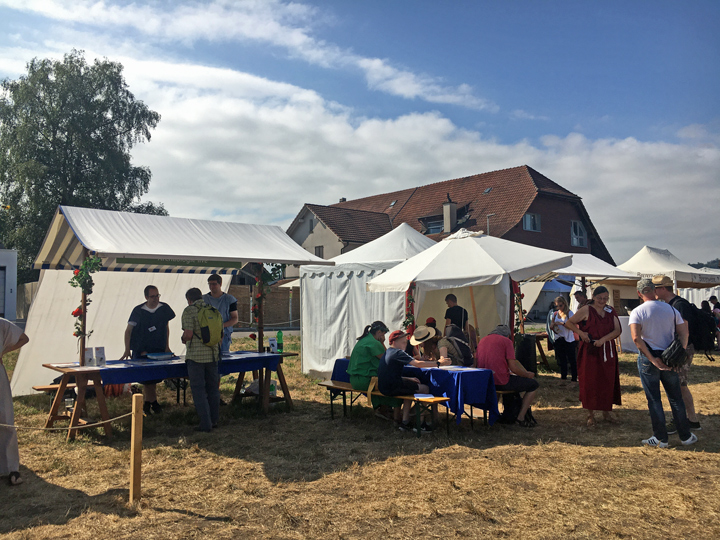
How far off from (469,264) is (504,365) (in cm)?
219

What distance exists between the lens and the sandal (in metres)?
4.83

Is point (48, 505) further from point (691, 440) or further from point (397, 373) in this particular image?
point (691, 440)

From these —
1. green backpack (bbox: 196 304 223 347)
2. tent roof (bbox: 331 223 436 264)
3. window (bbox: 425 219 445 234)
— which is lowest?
green backpack (bbox: 196 304 223 347)

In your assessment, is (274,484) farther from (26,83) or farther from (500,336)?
(26,83)

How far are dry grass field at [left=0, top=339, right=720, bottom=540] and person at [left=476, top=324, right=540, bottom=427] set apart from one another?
0.50m

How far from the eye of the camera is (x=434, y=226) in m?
32.6

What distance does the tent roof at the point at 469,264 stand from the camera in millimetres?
8016

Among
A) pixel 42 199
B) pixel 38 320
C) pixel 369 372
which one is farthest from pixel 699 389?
pixel 42 199

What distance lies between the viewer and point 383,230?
3338 cm

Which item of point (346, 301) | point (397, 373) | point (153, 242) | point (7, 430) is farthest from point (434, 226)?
point (7, 430)

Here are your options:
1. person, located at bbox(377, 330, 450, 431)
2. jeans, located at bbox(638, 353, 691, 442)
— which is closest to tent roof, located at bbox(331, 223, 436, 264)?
person, located at bbox(377, 330, 450, 431)

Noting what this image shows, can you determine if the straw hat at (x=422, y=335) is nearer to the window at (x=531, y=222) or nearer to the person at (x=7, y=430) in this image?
the person at (x=7, y=430)

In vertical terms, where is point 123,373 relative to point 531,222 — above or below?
below

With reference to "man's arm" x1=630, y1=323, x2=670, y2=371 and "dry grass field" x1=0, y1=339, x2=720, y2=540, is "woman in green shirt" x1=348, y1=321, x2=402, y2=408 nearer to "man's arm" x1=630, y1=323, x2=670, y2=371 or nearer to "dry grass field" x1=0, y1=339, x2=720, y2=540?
"dry grass field" x1=0, y1=339, x2=720, y2=540
